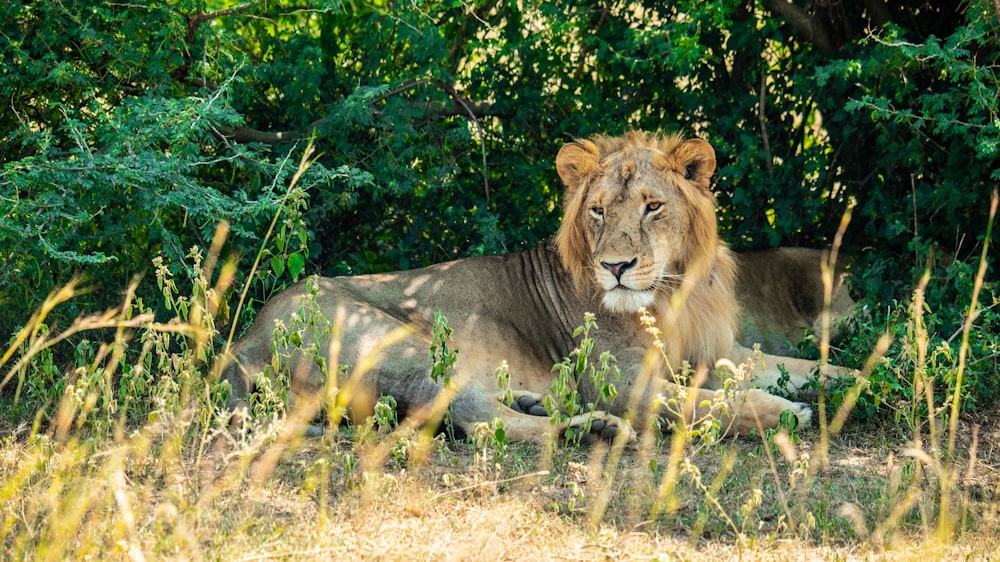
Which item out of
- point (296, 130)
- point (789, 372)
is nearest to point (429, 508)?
point (789, 372)

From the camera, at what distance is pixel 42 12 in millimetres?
5449

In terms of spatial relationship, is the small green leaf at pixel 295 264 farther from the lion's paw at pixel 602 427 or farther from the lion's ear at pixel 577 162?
the lion's paw at pixel 602 427

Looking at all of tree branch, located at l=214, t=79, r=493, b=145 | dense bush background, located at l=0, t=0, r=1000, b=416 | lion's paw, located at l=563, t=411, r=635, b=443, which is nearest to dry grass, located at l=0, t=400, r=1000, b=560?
lion's paw, located at l=563, t=411, r=635, b=443

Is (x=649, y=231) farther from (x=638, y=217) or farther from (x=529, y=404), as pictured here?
(x=529, y=404)

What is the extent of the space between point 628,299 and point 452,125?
91.1 inches

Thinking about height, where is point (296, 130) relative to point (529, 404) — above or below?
above

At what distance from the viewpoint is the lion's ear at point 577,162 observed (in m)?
5.07

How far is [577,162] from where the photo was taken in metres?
5.12

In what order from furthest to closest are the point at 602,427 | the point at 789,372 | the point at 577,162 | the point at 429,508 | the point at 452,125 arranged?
1. the point at 452,125
2. the point at 789,372
3. the point at 577,162
4. the point at 602,427
5. the point at 429,508

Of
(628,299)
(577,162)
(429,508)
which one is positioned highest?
(577,162)

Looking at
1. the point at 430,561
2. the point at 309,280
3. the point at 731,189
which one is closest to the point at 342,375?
the point at 309,280

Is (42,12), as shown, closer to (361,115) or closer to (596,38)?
(361,115)

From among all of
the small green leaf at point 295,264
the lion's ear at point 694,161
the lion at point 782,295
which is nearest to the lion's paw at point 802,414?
the lion's ear at point 694,161

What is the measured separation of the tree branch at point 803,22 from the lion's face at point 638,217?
1592 millimetres
